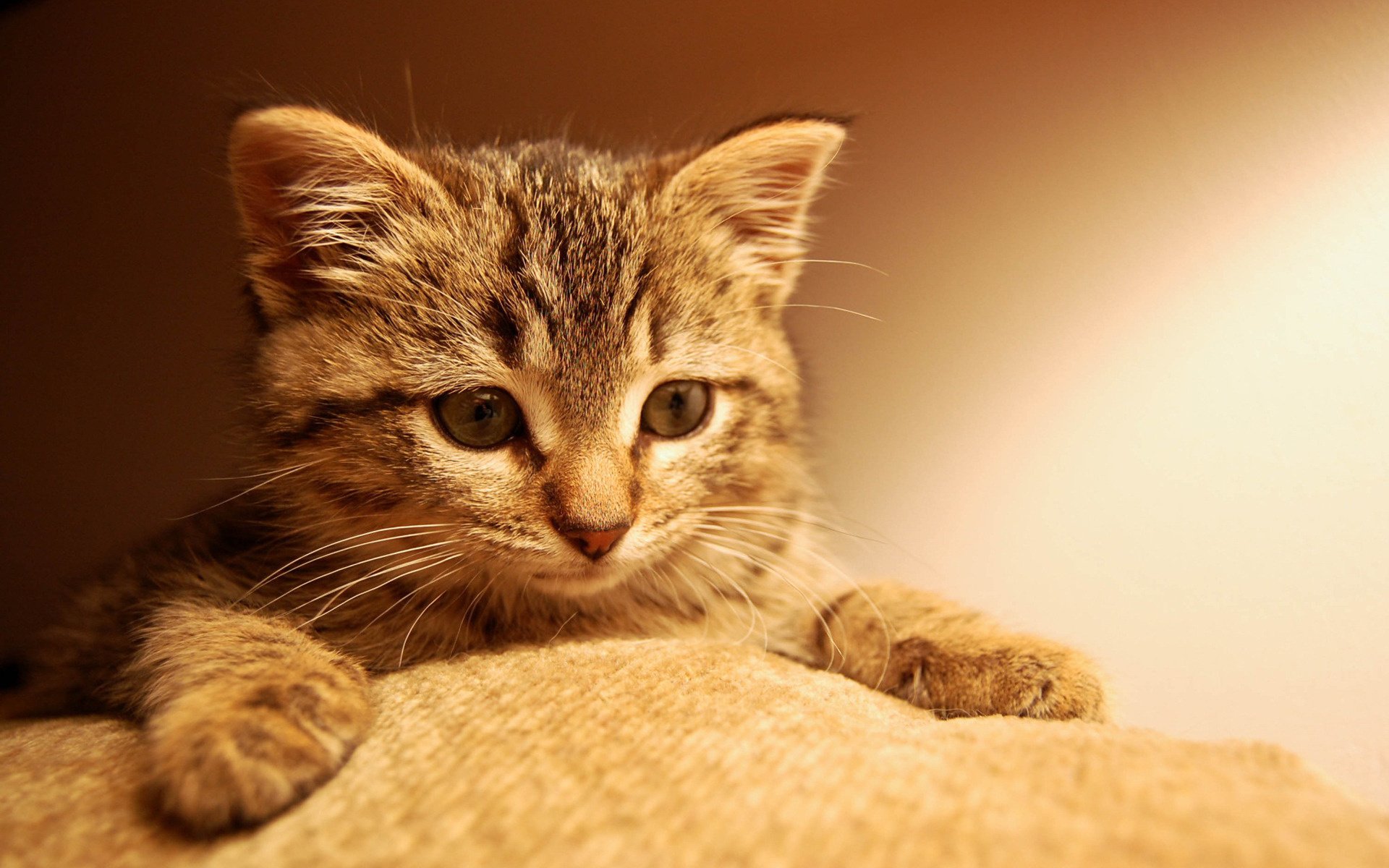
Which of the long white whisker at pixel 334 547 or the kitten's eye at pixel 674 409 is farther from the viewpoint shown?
the kitten's eye at pixel 674 409

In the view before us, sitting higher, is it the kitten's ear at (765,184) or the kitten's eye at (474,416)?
the kitten's ear at (765,184)

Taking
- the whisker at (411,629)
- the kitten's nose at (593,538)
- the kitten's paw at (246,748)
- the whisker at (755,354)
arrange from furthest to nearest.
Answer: the whisker at (755,354)
the whisker at (411,629)
the kitten's nose at (593,538)
the kitten's paw at (246,748)

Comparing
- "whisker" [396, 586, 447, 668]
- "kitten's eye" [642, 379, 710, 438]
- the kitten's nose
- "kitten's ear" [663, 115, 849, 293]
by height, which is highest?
"kitten's ear" [663, 115, 849, 293]

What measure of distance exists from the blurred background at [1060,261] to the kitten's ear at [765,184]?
373 mm

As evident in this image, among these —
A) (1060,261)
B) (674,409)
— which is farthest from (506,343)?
(1060,261)

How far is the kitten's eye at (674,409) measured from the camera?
1.04 meters

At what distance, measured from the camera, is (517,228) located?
1008 mm

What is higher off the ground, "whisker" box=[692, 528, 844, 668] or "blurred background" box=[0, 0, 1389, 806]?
"blurred background" box=[0, 0, 1389, 806]

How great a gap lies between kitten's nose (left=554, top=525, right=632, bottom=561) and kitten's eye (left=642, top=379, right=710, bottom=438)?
189 millimetres

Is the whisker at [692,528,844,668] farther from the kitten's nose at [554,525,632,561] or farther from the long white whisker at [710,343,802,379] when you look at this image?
the long white whisker at [710,343,802,379]

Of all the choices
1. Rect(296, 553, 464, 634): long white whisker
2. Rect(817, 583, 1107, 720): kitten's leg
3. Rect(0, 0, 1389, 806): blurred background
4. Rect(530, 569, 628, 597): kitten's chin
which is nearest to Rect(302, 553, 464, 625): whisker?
Rect(296, 553, 464, 634): long white whisker

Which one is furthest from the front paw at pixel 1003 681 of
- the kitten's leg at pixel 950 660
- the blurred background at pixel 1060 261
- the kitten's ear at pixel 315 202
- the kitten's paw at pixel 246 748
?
the kitten's ear at pixel 315 202

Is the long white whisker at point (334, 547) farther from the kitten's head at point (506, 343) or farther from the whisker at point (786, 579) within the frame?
the whisker at point (786, 579)

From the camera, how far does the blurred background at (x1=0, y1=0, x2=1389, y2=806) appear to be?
121 centimetres
